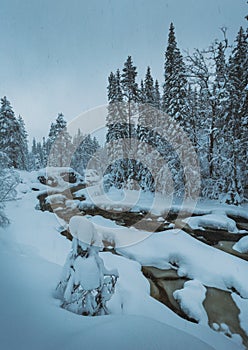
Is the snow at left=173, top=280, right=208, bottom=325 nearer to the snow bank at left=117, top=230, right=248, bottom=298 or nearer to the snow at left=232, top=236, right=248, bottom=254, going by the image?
the snow bank at left=117, top=230, right=248, bottom=298

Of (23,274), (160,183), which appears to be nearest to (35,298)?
(23,274)

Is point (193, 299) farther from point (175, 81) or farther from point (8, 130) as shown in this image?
point (8, 130)

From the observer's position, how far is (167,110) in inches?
708

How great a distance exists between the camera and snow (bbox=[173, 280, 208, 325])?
521 cm

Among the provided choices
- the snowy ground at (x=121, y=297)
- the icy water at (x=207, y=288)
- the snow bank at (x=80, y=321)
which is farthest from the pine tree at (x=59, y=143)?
the snow bank at (x=80, y=321)

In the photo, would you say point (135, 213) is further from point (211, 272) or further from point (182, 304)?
point (182, 304)

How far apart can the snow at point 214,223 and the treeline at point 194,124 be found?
4.01 metres

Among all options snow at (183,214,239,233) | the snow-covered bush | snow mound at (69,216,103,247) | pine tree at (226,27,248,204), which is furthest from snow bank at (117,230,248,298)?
pine tree at (226,27,248,204)

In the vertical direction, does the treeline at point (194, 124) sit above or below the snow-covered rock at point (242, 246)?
above

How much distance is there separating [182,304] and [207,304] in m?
0.83

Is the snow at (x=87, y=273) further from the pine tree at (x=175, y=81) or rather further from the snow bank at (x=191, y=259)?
the pine tree at (x=175, y=81)

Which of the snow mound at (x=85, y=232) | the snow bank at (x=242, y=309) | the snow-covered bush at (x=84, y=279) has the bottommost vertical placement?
the snow bank at (x=242, y=309)

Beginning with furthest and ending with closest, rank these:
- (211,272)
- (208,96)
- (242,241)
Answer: (208,96), (242,241), (211,272)

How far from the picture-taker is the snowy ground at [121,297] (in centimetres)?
285
